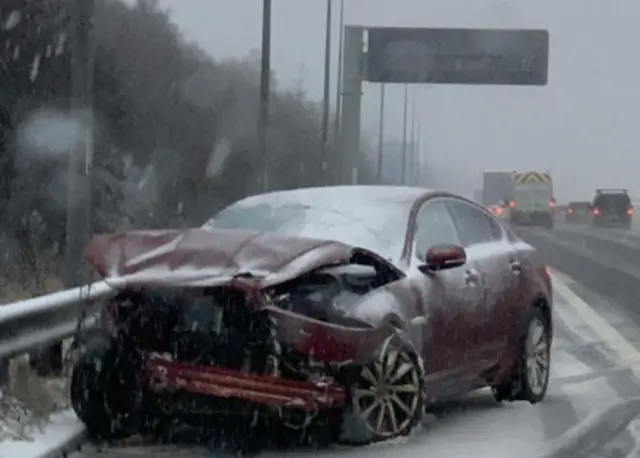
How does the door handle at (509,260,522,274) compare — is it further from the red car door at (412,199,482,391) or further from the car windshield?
the car windshield

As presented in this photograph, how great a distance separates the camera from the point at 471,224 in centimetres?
1027

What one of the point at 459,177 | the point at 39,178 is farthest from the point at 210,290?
the point at 459,177

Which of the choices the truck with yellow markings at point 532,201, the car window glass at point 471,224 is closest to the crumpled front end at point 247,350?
the car window glass at point 471,224

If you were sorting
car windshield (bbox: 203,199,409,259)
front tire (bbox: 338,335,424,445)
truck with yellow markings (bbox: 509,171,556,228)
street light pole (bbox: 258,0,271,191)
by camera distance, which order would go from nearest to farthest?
front tire (bbox: 338,335,424,445), car windshield (bbox: 203,199,409,259), street light pole (bbox: 258,0,271,191), truck with yellow markings (bbox: 509,171,556,228)

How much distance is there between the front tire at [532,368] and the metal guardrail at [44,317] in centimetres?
279

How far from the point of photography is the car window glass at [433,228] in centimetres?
936

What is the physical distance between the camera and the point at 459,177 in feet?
370

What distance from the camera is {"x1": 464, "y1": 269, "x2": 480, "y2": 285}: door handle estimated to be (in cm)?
943

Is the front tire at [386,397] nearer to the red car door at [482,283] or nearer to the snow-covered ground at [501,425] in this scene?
the snow-covered ground at [501,425]

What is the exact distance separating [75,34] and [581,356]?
5224 mm

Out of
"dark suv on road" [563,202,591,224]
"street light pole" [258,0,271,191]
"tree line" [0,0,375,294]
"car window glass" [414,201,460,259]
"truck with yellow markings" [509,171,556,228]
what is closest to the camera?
"car window glass" [414,201,460,259]

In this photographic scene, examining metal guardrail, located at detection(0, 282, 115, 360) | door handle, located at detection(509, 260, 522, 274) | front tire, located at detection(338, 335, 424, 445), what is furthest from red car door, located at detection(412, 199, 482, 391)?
metal guardrail, located at detection(0, 282, 115, 360)

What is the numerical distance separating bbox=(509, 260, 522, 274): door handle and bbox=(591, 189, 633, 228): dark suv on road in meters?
60.0

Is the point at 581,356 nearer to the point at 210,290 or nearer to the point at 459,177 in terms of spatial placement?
the point at 210,290
